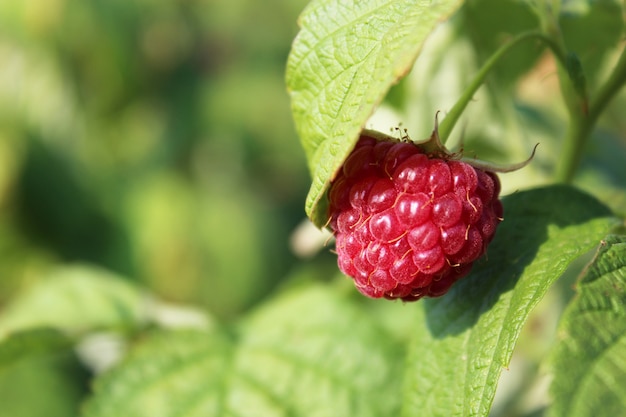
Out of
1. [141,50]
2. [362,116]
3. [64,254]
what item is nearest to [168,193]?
[64,254]

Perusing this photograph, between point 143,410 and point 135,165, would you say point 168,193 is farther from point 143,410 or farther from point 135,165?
point 143,410

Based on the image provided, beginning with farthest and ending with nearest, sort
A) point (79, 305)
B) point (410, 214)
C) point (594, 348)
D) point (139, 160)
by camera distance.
Answer: point (139, 160)
point (79, 305)
point (410, 214)
point (594, 348)

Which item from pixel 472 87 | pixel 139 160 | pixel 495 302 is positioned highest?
pixel 472 87

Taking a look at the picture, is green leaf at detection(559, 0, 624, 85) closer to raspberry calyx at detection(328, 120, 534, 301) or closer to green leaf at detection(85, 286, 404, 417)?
raspberry calyx at detection(328, 120, 534, 301)

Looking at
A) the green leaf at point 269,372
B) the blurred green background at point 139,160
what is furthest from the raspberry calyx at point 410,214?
the blurred green background at point 139,160

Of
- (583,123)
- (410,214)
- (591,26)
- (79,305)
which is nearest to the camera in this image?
(410,214)

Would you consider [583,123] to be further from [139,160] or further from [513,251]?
[139,160]

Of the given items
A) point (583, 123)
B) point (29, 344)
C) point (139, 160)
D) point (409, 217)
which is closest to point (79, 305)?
point (29, 344)

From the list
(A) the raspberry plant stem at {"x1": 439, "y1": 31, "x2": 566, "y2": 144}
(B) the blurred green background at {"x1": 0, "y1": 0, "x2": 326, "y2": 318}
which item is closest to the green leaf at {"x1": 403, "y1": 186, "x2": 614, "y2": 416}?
(A) the raspberry plant stem at {"x1": 439, "y1": 31, "x2": 566, "y2": 144}
